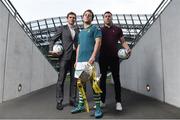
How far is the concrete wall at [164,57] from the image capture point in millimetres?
5758

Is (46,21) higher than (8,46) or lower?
higher

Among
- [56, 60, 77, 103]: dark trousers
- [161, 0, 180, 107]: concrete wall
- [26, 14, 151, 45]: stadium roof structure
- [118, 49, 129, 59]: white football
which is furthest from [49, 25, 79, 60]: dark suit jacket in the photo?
[26, 14, 151, 45]: stadium roof structure

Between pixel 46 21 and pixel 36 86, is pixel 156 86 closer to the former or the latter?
pixel 36 86

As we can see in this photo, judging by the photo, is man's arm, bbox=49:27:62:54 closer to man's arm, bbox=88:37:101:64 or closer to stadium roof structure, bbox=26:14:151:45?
man's arm, bbox=88:37:101:64

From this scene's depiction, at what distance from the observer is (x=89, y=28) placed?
5.00 m

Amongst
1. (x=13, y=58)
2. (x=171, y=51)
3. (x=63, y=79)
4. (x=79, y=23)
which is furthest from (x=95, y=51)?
(x=79, y=23)

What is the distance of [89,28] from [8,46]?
2.90 metres

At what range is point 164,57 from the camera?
6613 mm

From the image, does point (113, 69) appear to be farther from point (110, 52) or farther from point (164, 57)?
point (164, 57)

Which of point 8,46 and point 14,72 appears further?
point 14,72

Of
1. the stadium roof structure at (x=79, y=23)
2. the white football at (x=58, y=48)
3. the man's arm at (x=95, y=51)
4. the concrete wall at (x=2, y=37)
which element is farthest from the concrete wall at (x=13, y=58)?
the stadium roof structure at (x=79, y=23)

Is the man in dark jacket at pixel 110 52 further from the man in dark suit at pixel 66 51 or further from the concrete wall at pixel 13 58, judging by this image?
the concrete wall at pixel 13 58

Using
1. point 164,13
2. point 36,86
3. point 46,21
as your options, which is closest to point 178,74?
point 164,13

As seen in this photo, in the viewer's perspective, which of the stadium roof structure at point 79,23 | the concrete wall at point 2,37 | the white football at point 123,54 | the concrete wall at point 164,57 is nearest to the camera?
the white football at point 123,54
